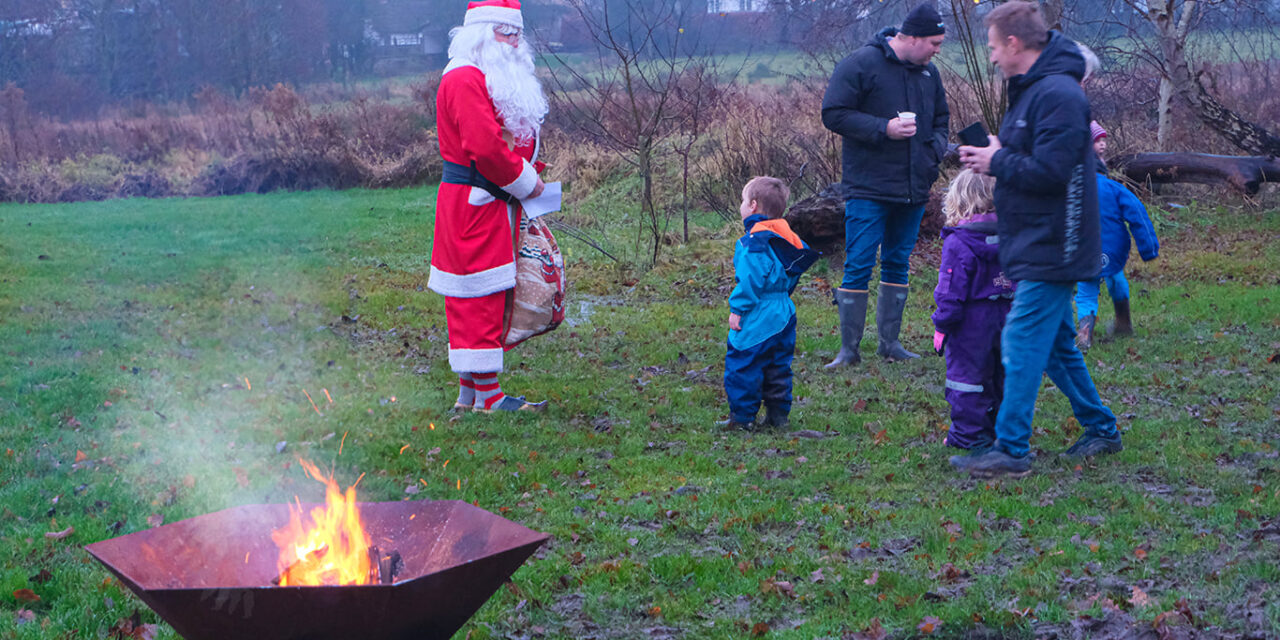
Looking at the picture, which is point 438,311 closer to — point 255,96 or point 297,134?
point 297,134

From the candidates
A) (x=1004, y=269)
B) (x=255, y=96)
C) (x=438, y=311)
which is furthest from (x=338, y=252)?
(x=255, y=96)

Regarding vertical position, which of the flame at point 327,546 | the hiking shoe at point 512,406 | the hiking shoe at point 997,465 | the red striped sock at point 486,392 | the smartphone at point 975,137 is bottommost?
the hiking shoe at point 512,406

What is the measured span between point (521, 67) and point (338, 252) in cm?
845

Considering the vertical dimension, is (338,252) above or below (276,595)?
below

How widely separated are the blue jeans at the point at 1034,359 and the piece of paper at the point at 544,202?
269 cm

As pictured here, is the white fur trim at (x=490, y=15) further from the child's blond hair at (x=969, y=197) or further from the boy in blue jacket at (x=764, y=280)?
the child's blond hair at (x=969, y=197)

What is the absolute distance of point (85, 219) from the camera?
18.1 metres

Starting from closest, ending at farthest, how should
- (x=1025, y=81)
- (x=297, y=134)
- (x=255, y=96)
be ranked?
1. (x=1025, y=81)
2. (x=297, y=134)
3. (x=255, y=96)

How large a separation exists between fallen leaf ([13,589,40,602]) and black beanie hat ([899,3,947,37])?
570 centimetres

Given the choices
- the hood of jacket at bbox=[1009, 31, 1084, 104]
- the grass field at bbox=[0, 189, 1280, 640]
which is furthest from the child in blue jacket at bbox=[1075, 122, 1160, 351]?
the hood of jacket at bbox=[1009, 31, 1084, 104]

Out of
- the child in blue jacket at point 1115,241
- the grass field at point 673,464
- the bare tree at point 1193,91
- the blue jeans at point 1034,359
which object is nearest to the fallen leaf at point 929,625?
the grass field at point 673,464

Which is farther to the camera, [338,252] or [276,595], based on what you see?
[338,252]

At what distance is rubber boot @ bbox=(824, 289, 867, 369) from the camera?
719 cm

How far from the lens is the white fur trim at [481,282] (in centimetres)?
600
